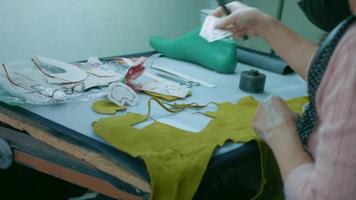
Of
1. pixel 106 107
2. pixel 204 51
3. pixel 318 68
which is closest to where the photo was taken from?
pixel 318 68

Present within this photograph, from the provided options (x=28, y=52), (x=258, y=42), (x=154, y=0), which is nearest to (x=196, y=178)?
(x=28, y=52)

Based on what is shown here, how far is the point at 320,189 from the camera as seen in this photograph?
0.52 metres

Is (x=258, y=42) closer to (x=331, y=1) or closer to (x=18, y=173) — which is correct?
(x=331, y=1)

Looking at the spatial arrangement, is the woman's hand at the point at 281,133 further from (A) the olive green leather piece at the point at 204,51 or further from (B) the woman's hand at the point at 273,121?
(A) the olive green leather piece at the point at 204,51

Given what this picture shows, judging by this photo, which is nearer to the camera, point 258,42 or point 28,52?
point 28,52

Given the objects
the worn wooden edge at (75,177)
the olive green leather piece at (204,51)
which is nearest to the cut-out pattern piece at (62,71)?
the worn wooden edge at (75,177)

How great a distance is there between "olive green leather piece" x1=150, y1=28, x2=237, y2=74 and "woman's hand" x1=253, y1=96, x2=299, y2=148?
0.49 meters

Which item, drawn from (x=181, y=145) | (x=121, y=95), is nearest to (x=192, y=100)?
(x=121, y=95)

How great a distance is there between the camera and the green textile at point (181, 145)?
2.07 feet

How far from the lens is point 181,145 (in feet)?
2.35

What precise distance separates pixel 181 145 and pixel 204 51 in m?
0.63

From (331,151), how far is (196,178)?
0.23m

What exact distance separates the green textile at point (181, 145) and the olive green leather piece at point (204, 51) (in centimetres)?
32

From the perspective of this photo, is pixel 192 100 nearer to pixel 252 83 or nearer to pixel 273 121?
pixel 252 83
